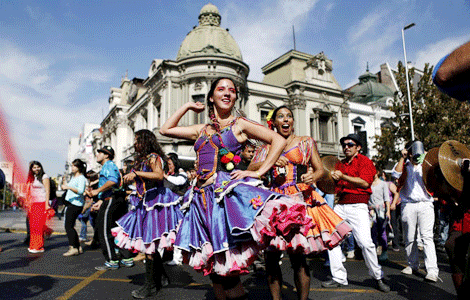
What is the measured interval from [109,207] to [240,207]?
14.0 feet

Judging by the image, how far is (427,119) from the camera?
2102cm

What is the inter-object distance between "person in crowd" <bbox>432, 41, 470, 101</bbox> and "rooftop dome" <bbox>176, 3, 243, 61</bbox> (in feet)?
79.1

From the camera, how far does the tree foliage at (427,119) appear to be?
19.9m

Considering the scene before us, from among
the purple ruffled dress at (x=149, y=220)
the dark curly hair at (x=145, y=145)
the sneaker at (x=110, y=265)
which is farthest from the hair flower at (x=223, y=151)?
the sneaker at (x=110, y=265)

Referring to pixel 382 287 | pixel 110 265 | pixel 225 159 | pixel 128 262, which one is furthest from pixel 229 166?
pixel 128 262

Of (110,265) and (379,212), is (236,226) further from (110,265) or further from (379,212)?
(379,212)

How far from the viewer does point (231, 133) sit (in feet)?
9.24

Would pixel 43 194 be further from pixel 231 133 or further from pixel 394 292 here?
pixel 394 292

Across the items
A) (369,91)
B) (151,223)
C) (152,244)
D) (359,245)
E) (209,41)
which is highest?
(209,41)

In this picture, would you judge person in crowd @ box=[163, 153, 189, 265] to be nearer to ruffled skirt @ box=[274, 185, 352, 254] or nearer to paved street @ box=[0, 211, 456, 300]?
paved street @ box=[0, 211, 456, 300]

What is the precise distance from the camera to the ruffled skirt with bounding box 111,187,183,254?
4.15 m

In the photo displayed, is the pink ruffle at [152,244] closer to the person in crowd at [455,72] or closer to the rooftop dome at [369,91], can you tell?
the person in crowd at [455,72]

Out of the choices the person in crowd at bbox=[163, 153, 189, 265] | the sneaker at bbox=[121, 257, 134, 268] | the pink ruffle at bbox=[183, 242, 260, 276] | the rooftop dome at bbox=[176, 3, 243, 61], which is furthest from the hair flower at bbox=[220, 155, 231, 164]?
the rooftop dome at bbox=[176, 3, 243, 61]

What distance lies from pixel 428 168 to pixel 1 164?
4424 millimetres
